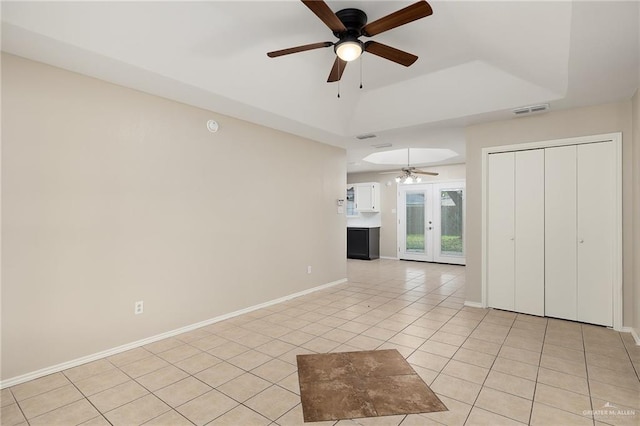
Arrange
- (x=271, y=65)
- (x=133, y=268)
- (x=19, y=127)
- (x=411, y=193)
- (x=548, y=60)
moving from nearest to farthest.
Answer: (x=19, y=127), (x=548, y=60), (x=133, y=268), (x=271, y=65), (x=411, y=193)

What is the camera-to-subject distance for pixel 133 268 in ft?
10.2

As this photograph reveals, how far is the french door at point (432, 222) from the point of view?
803 centimetres

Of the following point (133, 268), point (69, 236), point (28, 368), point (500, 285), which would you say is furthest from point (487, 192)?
point (28, 368)

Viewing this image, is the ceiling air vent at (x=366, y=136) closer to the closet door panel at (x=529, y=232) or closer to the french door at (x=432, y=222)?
the closet door panel at (x=529, y=232)

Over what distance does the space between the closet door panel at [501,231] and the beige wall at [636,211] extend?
44.7 inches

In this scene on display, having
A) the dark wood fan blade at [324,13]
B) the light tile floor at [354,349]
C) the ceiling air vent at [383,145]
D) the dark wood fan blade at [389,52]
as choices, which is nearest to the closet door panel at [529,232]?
the light tile floor at [354,349]

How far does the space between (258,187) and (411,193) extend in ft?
18.0

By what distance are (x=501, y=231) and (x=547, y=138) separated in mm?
1276

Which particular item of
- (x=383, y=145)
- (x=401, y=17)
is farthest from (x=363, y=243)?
(x=401, y=17)

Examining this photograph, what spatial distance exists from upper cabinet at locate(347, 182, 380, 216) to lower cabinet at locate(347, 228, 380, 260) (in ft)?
2.25

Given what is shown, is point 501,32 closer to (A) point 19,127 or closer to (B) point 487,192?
(B) point 487,192

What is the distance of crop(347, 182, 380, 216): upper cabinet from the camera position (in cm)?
909

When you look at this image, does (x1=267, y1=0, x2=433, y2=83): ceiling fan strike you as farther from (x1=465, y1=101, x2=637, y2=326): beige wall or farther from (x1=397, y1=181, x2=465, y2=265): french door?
(x1=397, y1=181, x2=465, y2=265): french door

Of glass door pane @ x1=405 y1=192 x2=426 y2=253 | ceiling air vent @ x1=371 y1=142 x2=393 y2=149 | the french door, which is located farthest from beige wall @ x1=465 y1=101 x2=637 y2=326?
glass door pane @ x1=405 y1=192 x2=426 y2=253
